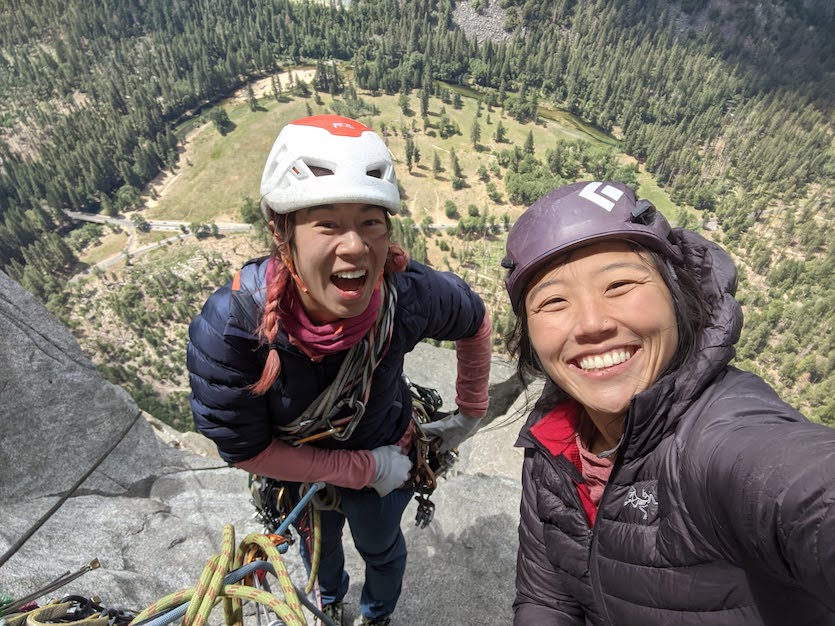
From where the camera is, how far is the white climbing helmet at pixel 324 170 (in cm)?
215

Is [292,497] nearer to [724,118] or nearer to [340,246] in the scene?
[340,246]

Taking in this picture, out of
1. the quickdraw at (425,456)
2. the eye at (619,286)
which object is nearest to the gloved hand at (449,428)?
the quickdraw at (425,456)

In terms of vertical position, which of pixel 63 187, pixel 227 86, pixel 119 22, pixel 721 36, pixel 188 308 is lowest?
pixel 188 308

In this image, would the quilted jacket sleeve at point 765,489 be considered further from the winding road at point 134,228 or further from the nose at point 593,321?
the winding road at point 134,228

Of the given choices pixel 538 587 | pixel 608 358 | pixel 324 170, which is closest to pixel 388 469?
pixel 538 587

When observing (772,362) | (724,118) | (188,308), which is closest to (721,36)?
(724,118)

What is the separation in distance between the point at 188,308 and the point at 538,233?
8516 centimetres

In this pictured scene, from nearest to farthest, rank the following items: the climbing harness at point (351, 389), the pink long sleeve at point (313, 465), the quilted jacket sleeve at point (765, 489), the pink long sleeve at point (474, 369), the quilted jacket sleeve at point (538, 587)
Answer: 1. the quilted jacket sleeve at point (765, 489)
2. the quilted jacket sleeve at point (538, 587)
3. the climbing harness at point (351, 389)
4. the pink long sleeve at point (313, 465)
5. the pink long sleeve at point (474, 369)

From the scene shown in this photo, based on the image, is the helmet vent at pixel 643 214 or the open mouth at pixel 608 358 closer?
the open mouth at pixel 608 358

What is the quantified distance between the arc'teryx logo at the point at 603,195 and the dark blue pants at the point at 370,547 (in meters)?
2.38

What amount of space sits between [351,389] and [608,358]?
140cm

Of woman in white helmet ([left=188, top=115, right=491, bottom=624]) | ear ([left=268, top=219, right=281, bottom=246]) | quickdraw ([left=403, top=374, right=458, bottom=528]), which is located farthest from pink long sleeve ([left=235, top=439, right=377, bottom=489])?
ear ([left=268, top=219, right=281, bottom=246])

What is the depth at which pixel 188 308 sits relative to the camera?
77.6 m

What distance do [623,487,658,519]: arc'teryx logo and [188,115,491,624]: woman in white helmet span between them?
137 cm
